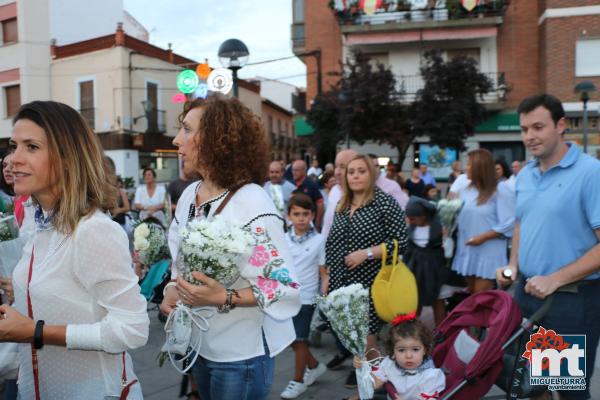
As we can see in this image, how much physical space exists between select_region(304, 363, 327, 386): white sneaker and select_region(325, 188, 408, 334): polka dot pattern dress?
69cm

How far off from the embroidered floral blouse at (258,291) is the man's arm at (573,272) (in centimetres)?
160

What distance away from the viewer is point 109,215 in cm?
203

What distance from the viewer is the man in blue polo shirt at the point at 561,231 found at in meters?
2.96

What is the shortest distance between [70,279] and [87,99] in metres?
26.1

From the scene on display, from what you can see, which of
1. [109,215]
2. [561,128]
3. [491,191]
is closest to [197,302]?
[109,215]

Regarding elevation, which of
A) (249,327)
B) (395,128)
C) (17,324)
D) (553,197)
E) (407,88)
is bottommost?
(249,327)

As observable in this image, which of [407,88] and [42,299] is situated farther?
[407,88]

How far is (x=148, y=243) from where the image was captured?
323cm

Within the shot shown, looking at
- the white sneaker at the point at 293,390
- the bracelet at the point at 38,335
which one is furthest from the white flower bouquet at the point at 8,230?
the white sneaker at the point at 293,390

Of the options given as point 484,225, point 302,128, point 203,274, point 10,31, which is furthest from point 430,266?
point 10,31

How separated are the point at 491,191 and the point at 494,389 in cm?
205

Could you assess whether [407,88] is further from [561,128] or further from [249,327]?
[249,327]

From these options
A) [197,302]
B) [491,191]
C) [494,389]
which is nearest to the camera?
[197,302]

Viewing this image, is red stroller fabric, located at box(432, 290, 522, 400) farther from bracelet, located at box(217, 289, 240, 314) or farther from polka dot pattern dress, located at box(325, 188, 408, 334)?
bracelet, located at box(217, 289, 240, 314)
